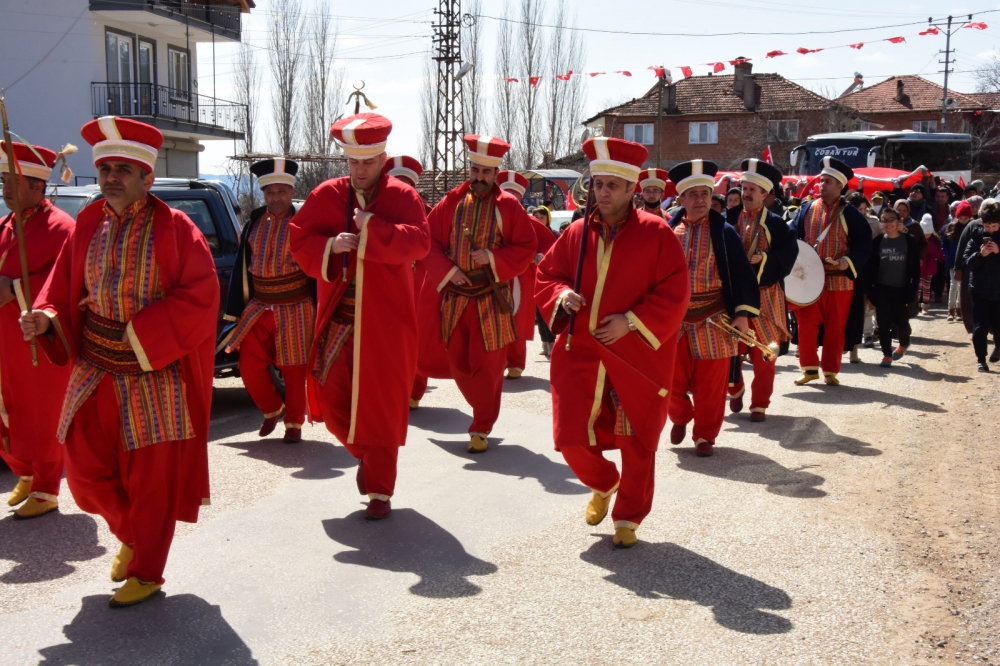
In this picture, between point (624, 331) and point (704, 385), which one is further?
point (704, 385)

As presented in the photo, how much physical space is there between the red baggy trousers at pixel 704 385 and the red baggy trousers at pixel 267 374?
2822mm

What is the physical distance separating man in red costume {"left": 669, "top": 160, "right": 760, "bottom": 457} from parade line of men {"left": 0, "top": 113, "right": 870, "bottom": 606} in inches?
0.6

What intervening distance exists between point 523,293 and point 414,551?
14.0 feet

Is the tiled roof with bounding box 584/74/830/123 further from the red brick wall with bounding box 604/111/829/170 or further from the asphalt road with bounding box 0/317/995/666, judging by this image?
the asphalt road with bounding box 0/317/995/666

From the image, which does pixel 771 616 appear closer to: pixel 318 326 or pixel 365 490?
pixel 365 490

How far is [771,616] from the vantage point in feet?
14.6

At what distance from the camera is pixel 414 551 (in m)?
5.32

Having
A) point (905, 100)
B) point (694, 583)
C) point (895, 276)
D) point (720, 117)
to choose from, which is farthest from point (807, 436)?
point (905, 100)

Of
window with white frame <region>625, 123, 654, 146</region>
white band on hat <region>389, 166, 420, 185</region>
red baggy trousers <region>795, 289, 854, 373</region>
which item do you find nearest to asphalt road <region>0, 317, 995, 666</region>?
red baggy trousers <region>795, 289, 854, 373</region>

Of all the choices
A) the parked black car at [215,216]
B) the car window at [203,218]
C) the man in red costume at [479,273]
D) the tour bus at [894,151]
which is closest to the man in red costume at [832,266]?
the man in red costume at [479,273]

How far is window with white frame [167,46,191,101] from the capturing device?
32.0 meters

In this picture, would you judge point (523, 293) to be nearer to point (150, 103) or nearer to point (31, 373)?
point (31, 373)

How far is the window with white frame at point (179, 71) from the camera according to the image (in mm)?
31994

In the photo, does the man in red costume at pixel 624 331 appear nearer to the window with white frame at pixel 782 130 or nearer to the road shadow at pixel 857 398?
the road shadow at pixel 857 398
